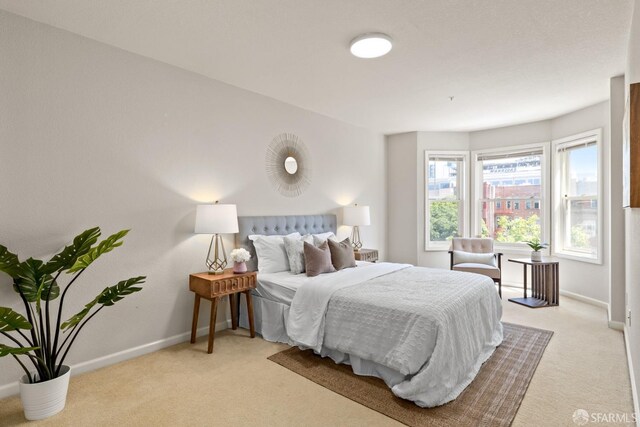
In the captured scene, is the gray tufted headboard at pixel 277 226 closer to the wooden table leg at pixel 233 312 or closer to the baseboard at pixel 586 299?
the wooden table leg at pixel 233 312

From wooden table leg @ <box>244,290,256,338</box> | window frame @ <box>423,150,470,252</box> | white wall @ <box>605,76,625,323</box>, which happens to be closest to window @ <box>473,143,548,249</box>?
window frame @ <box>423,150,470,252</box>

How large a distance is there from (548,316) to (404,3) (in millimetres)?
3836

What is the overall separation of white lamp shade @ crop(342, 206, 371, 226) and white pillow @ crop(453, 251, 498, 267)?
57.1 inches

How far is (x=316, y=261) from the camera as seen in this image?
348cm

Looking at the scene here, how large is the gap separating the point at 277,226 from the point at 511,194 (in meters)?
4.05

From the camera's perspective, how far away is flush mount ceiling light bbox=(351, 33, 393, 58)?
261 centimetres

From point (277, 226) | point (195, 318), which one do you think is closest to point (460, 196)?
point (277, 226)

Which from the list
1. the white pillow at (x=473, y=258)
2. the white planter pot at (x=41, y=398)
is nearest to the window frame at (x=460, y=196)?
the white pillow at (x=473, y=258)

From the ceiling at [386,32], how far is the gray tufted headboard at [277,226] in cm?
149

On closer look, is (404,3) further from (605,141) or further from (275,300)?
(605,141)

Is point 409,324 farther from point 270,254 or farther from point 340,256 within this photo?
point 270,254

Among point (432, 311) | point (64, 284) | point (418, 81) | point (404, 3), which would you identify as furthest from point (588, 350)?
point (64, 284)

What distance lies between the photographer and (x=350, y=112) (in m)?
4.73

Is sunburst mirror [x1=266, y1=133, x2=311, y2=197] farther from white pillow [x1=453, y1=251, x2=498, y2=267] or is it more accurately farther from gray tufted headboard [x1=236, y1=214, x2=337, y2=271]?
white pillow [x1=453, y1=251, x2=498, y2=267]
